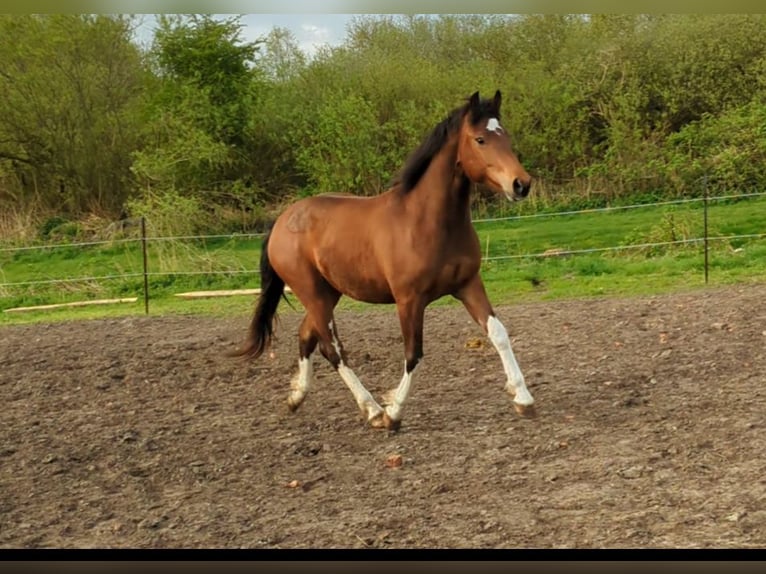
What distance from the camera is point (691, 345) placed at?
4.25 meters

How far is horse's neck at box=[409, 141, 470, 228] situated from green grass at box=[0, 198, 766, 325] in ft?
8.81

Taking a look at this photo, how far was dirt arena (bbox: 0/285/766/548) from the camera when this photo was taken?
8.38 ft

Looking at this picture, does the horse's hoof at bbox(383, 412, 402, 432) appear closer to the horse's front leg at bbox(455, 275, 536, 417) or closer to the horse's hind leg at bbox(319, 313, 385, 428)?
the horse's hind leg at bbox(319, 313, 385, 428)

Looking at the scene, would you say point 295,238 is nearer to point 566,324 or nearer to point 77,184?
point 566,324

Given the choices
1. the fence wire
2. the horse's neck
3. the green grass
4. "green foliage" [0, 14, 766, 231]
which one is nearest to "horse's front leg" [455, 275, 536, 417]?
the horse's neck

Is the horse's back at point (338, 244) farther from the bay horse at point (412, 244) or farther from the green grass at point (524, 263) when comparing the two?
the green grass at point (524, 263)

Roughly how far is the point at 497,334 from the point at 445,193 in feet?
1.73

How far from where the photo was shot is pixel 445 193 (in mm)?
3072

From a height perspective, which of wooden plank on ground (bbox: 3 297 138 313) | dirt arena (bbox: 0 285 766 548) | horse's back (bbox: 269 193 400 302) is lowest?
dirt arena (bbox: 0 285 766 548)

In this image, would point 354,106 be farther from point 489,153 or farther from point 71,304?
point 71,304

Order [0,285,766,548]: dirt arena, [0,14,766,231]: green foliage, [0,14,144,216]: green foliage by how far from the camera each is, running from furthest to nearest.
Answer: [0,14,144,216]: green foliage, [0,14,766,231]: green foliage, [0,285,766,548]: dirt arena

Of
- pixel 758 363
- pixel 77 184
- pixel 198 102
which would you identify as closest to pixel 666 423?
pixel 758 363

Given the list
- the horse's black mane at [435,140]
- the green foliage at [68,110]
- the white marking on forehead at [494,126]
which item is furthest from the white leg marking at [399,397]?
the green foliage at [68,110]

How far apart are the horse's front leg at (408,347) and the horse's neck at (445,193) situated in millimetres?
313
